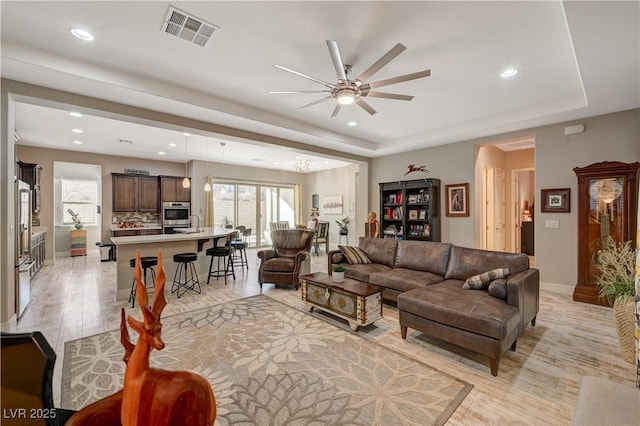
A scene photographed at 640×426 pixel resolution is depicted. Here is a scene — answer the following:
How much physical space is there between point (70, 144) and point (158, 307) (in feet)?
27.2

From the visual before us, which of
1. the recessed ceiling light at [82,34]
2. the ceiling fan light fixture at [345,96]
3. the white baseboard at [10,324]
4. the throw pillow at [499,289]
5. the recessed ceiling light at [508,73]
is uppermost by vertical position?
the recessed ceiling light at [508,73]

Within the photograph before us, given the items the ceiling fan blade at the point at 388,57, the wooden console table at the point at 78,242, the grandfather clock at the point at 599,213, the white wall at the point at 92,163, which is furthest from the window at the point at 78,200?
the grandfather clock at the point at 599,213

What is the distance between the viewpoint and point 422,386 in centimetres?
221

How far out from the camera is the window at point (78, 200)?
26.9 ft

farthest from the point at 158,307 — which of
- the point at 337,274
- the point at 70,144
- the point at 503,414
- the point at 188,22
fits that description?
the point at 70,144

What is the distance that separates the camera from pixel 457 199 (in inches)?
227

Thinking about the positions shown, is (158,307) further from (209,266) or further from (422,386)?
(209,266)

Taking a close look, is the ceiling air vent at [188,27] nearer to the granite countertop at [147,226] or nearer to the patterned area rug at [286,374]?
the patterned area rug at [286,374]

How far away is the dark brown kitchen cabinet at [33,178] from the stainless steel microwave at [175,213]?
8.67 feet

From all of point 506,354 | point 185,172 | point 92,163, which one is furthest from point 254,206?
point 506,354

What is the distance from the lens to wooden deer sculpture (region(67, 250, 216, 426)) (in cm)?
78

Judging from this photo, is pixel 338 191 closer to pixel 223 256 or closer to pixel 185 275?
pixel 223 256

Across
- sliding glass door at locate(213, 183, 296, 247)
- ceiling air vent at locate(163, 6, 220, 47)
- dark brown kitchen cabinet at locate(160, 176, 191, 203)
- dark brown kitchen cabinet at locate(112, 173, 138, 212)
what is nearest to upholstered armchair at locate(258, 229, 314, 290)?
ceiling air vent at locate(163, 6, 220, 47)

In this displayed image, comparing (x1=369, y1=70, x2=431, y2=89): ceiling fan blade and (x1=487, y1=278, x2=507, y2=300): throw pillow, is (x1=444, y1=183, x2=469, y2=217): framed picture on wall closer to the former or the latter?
(x1=487, y1=278, x2=507, y2=300): throw pillow
